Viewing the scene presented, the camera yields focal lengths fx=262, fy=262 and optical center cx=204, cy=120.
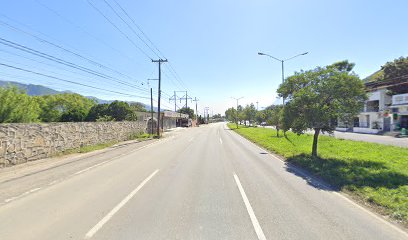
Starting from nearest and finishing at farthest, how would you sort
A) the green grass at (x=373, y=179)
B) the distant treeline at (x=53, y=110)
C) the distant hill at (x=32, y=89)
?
1. the green grass at (x=373, y=179)
2. the distant treeline at (x=53, y=110)
3. the distant hill at (x=32, y=89)

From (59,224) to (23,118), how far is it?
21.0 m

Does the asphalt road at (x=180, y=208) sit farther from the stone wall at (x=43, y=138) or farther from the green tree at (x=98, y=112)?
the green tree at (x=98, y=112)

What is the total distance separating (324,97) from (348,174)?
14.8ft

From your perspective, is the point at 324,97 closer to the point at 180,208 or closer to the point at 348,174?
the point at 348,174

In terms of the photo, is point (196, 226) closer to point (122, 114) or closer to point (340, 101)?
point (340, 101)

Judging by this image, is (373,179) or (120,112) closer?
(373,179)

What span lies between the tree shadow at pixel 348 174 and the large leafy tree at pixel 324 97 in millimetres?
2078

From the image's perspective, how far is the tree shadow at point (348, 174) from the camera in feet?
27.7

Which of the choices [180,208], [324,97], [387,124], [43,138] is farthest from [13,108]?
[387,124]

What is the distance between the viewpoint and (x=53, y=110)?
61031 mm

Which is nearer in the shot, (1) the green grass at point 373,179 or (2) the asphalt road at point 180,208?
(2) the asphalt road at point 180,208

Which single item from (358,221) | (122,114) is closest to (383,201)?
(358,221)

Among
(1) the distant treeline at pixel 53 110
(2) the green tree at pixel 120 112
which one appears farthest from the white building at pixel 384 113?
(1) the distant treeline at pixel 53 110

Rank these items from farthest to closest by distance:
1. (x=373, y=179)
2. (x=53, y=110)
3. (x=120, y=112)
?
1. (x=53, y=110)
2. (x=120, y=112)
3. (x=373, y=179)
